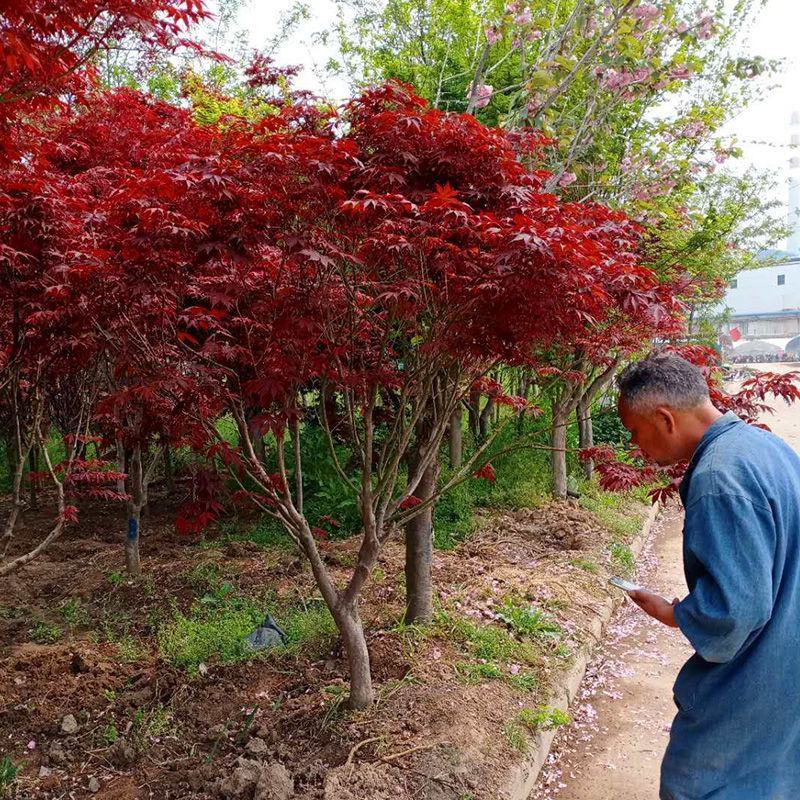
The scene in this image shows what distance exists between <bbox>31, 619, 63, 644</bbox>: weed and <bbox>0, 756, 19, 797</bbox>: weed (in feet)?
4.78

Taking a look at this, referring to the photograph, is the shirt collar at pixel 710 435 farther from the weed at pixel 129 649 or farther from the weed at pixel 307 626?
the weed at pixel 129 649

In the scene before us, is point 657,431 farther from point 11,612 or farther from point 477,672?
point 11,612

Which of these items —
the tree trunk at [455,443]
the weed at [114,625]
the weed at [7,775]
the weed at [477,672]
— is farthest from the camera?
the tree trunk at [455,443]

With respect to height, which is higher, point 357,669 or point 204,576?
point 357,669

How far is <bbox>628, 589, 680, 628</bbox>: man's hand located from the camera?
1686mm

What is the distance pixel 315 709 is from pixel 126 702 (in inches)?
40.8

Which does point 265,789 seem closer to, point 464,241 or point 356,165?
point 464,241

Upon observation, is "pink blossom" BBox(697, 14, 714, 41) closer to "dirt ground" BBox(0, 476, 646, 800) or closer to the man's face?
"dirt ground" BBox(0, 476, 646, 800)

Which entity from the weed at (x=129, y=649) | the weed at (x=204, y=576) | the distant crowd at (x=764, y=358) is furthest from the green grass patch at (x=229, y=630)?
the distant crowd at (x=764, y=358)

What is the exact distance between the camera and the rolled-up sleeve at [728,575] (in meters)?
1.44

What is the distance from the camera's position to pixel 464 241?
105 inches

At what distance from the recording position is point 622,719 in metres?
3.68

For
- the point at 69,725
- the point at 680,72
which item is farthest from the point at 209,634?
the point at 680,72

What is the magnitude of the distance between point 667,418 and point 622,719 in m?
2.66
